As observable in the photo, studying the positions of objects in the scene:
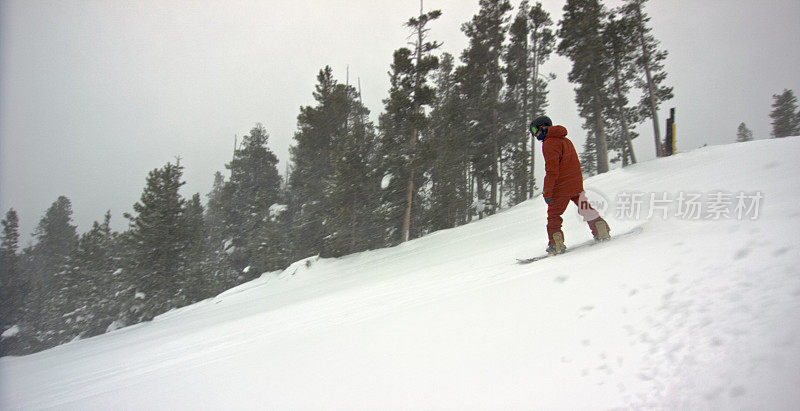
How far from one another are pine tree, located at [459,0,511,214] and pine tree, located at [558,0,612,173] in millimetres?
4819

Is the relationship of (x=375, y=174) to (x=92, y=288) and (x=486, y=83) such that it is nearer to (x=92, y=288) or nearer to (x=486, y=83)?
(x=486, y=83)

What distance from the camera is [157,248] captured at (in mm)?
20359

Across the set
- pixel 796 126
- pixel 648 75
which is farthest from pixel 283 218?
pixel 796 126

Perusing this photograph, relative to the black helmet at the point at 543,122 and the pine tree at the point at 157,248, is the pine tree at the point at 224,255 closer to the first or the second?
the pine tree at the point at 157,248

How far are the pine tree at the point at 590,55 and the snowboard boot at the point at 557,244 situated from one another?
1804 centimetres

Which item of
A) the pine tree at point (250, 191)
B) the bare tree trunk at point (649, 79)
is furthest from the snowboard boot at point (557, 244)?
the pine tree at point (250, 191)

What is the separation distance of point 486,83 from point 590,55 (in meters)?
6.90

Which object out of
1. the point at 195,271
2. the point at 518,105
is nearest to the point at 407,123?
the point at 518,105

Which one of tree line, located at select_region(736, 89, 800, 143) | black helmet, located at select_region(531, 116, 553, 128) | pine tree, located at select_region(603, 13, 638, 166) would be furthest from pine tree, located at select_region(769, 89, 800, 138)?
black helmet, located at select_region(531, 116, 553, 128)

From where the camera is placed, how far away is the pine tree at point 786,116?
106ft

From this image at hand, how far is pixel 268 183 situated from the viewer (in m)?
31.4

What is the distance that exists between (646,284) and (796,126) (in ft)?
169

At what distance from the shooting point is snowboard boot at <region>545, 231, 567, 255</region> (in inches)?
173

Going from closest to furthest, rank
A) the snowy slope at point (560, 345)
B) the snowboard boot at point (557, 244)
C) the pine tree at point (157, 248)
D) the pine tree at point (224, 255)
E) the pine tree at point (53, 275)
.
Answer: the snowy slope at point (560, 345), the snowboard boot at point (557, 244), the pine tree at point (157, 248), the pine tree at point (224, 255), the pine tree at point (53, 275)
